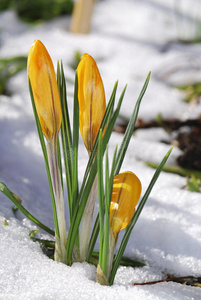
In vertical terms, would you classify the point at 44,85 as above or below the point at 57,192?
above

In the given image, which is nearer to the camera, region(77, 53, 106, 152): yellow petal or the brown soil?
region(77, 53, 106, 152): yellow petal

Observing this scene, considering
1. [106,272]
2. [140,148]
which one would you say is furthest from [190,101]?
[106,272]

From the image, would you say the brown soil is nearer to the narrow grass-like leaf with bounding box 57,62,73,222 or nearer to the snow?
the snow

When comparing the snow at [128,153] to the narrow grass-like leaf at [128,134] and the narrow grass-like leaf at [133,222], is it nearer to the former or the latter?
the narrow grass-like leaf at [133,222]

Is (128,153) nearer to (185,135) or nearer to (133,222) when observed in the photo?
(185,135)

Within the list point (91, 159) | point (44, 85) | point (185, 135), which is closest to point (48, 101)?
point (44, 85)

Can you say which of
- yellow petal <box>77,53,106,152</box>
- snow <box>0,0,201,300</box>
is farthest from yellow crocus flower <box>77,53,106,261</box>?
snow <box>0,0,201,300</box>
